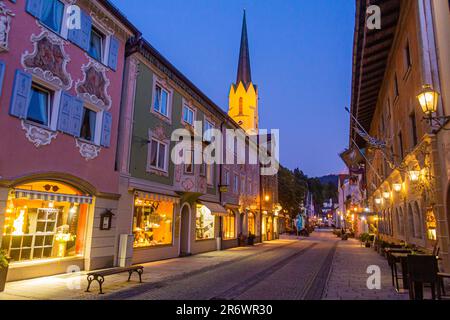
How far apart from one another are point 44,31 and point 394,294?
44.8 ft

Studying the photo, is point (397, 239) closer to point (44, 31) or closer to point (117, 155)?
point (117, 155)

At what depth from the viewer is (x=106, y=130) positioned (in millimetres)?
13586

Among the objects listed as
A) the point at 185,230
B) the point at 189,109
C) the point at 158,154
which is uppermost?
the point at 189,109

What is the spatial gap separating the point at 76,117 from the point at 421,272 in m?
11.9

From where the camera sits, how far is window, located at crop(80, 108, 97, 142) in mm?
12656

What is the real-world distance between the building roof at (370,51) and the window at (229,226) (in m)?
13.4

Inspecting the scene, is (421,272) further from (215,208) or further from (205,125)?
(205,125)

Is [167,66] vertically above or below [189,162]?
above

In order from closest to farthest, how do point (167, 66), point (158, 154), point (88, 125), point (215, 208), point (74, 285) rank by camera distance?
point (74, 285), point (88, 125), point (158, 154), point (167, 66), point (215, 208)

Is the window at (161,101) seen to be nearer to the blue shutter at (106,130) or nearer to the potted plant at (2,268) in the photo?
the blue shutter at (106,130)

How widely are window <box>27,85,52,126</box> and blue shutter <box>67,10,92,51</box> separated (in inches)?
94.7

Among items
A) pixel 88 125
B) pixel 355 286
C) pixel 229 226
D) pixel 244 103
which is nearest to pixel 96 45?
Result: pixel 88 125

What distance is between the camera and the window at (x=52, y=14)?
436 inches
